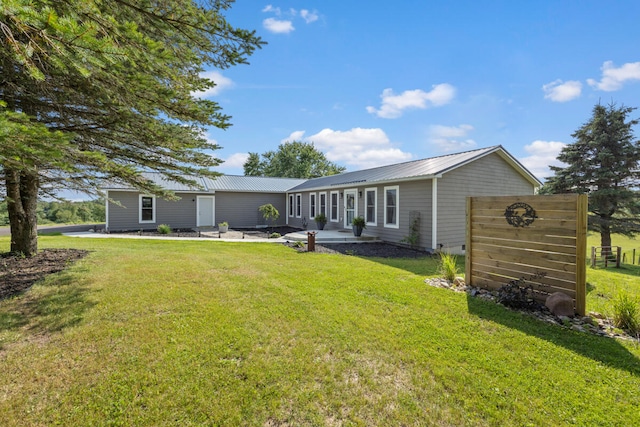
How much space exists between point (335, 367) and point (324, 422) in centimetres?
66

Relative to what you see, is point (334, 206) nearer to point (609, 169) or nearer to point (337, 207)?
point (337, 207)

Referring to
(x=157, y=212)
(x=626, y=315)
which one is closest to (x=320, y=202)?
(x=157, y=212)

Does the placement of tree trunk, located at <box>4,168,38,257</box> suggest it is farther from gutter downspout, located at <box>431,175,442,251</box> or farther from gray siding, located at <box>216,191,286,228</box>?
gray siding, located at <box>216,191,286,228</box>

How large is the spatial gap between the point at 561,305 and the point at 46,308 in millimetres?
7159

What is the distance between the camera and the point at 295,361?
9.27 ft

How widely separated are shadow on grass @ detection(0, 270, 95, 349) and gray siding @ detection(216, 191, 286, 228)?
45.6 feet

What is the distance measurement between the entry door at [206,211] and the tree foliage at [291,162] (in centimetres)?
2249

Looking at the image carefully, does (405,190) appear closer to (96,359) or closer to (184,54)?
(184,54)

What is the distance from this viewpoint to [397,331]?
3488mm

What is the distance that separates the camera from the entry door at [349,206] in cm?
1400

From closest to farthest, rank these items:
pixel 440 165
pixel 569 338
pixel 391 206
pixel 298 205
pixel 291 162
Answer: pixel 569 338 → pixel 440 165 → pixel 391 206 → pixel 298 205 → pixel 291 162

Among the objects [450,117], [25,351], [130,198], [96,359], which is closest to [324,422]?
[96,359]

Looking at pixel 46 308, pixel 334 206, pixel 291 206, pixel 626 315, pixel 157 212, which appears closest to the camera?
pixel 626 315

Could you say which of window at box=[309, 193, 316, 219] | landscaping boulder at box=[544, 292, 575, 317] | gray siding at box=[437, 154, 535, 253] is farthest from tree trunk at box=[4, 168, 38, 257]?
window at box=[309, 193, 316, 219]
